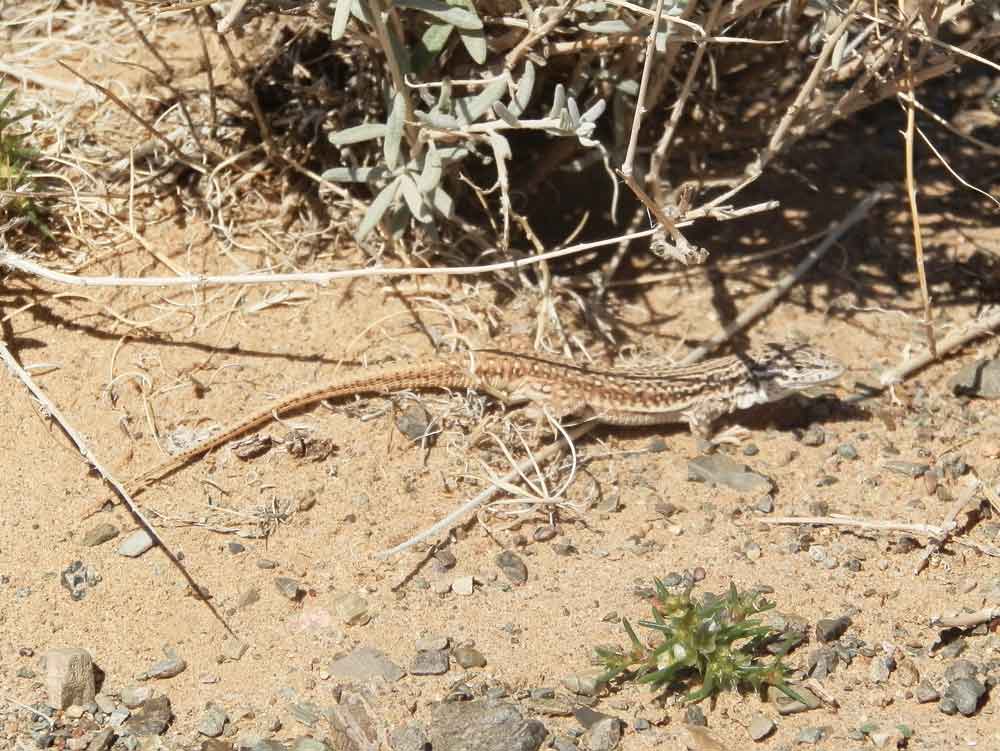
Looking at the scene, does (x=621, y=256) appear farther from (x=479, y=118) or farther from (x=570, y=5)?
(x=570, y=5)

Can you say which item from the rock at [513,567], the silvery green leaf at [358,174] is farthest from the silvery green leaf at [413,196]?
the rock at [513,567]

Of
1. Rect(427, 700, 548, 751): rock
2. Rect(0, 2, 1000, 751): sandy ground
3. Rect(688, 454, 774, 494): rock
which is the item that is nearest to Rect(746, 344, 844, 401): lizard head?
Rect(0, 2, 1000, 751): sandy ground

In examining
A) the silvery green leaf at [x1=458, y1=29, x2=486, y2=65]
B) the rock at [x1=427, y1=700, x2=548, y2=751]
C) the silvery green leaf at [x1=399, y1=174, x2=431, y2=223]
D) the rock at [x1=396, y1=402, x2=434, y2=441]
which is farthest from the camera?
the rock at [x1=396, y1=402, x2=434, y2=441]

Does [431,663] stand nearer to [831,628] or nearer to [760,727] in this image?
[760,727]

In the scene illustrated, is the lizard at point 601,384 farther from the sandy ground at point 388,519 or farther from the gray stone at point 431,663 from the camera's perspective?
the gray stone at point 431,663

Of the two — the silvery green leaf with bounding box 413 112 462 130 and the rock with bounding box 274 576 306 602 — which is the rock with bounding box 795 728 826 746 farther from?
the silvery green leaf with bounding box 413 112 462 130

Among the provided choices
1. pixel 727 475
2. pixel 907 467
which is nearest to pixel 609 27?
pixel 727 475
